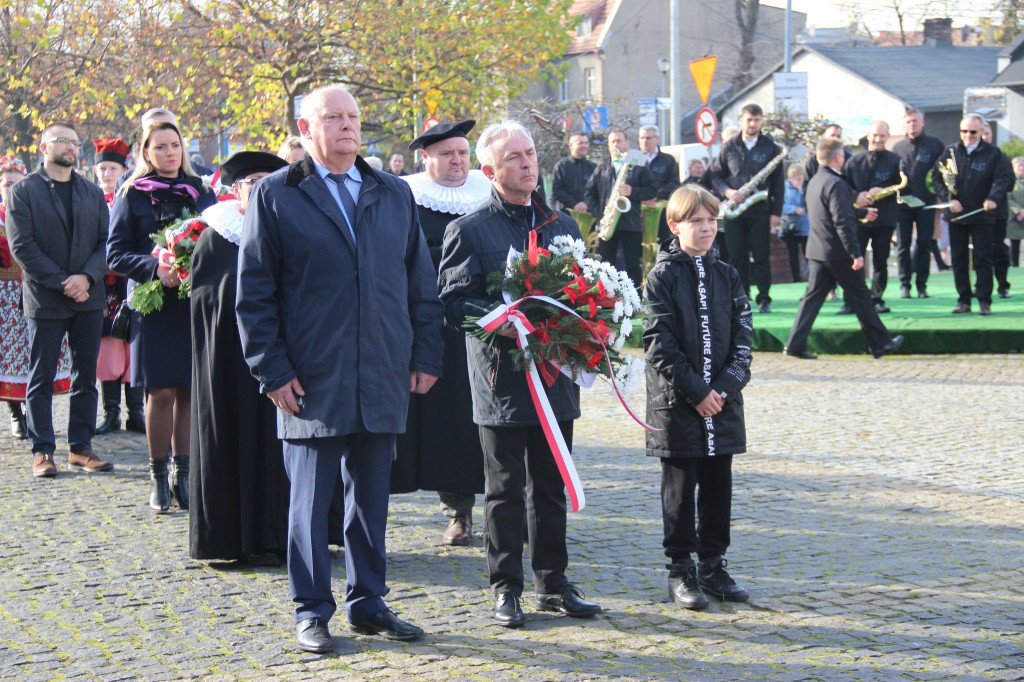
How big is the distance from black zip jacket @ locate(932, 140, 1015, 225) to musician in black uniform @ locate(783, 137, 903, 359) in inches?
101

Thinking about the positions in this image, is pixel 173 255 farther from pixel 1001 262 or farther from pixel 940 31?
pixel 940 31

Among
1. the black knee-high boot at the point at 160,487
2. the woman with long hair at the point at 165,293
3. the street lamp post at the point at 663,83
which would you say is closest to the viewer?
the woman with long hair at the point at 165,293

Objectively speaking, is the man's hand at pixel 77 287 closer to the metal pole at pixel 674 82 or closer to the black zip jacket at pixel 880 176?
the black zip jacket at pixel 880 176

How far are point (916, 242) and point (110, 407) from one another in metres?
10.4

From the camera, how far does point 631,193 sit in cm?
1559

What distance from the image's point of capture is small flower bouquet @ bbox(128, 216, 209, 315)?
6559 millimetres

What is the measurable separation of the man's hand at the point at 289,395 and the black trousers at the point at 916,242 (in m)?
12.2

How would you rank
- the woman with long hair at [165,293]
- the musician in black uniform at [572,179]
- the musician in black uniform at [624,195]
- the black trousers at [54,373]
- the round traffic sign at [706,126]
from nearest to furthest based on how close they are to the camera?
the woman with long hair at [165,293]
the black trousers at [54,373]
the musician in black uniform at [624,195]
the musician in black uniform at [572,179]
the round traffic sign at [706,126]

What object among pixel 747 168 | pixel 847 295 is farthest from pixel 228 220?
pixel 747 168

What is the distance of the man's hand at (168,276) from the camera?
673 cm

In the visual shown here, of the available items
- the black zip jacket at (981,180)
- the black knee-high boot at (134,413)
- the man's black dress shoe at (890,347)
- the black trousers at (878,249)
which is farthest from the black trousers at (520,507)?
the black zip jacket at (981,180)

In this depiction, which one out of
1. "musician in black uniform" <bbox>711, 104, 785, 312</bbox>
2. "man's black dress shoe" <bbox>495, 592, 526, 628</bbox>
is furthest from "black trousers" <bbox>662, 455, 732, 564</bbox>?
"musician in black uniform" <bbox>711, 104, 785, 312</bbox>

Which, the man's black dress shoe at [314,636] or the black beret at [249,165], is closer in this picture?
the man's black dress shoe at [314,636]

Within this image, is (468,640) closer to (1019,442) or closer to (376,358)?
(376,358)
